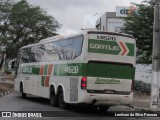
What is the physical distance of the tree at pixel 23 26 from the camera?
5556 cm

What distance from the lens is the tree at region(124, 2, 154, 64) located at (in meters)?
30.9

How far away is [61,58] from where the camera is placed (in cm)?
2091

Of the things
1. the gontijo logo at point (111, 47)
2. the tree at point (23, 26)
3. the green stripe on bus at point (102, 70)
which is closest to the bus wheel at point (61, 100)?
the green stripe on bus at point (102, 70)

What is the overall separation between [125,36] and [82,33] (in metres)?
1.87

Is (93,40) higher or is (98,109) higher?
(93,40)

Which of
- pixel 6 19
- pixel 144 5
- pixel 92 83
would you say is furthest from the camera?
pixel 6 19

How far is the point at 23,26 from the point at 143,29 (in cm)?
2877

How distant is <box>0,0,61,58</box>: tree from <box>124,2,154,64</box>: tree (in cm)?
2578

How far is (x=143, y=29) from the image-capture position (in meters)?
30.8

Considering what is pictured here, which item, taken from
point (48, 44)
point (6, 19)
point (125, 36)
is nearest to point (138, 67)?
point (6, 19)

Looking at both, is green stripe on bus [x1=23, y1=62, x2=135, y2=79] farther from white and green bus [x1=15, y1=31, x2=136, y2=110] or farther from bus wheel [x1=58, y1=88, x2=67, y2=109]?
bus wheel [x1=58, y1=88, x2=67, y2=109]

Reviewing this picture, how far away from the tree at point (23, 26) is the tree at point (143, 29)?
25.8 m

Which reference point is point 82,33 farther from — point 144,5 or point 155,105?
point 144,5

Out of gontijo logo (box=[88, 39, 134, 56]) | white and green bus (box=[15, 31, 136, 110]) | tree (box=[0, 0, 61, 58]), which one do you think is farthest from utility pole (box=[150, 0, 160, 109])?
tree (box=[0, 0, 61, 58])
